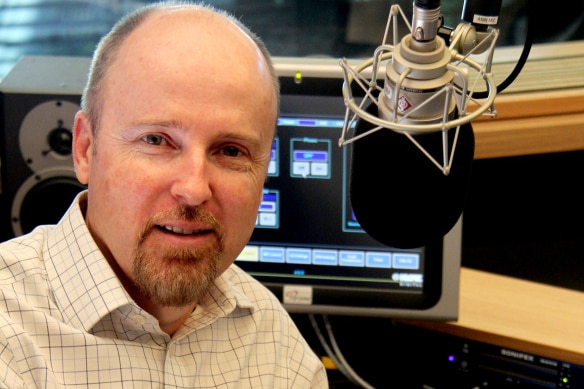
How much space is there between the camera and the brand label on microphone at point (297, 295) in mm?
1675

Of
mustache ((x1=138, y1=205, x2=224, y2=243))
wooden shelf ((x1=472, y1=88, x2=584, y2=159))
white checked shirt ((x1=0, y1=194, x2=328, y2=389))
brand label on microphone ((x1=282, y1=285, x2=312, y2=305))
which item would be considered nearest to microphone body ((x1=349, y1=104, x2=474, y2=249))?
mustache ((x1=138, y1=205, x2=224, y2=243))

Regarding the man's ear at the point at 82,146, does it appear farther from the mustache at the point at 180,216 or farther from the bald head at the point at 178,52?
the mustache at the point at 180,216

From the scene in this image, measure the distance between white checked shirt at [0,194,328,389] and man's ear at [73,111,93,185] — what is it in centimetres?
4

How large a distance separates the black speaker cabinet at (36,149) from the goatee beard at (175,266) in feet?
1.81

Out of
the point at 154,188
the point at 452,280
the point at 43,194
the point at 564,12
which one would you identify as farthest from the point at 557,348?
the point at 564,12

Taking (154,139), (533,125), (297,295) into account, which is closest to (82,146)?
(154,139)

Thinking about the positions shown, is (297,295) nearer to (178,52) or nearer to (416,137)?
(178,52)

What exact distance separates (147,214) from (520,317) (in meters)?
0.80

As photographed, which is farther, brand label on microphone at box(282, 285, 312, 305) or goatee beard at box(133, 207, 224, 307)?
brand label on microphone at box(282, 285, 312, 305)

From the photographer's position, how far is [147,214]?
1.17 meters

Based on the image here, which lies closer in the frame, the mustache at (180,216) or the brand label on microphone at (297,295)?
the mustache at (180,216)

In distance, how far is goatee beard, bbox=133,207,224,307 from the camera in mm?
1179

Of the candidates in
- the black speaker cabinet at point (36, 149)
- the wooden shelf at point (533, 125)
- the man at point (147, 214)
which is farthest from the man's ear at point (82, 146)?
the wooden shelf at point (533, 125)

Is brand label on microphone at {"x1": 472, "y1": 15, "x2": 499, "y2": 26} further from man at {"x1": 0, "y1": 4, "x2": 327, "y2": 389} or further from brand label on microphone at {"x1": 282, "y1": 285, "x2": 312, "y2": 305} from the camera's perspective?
brand label on microphone at {"x1": 282, "y1": 285, "x2": 312, "y2": 305}
